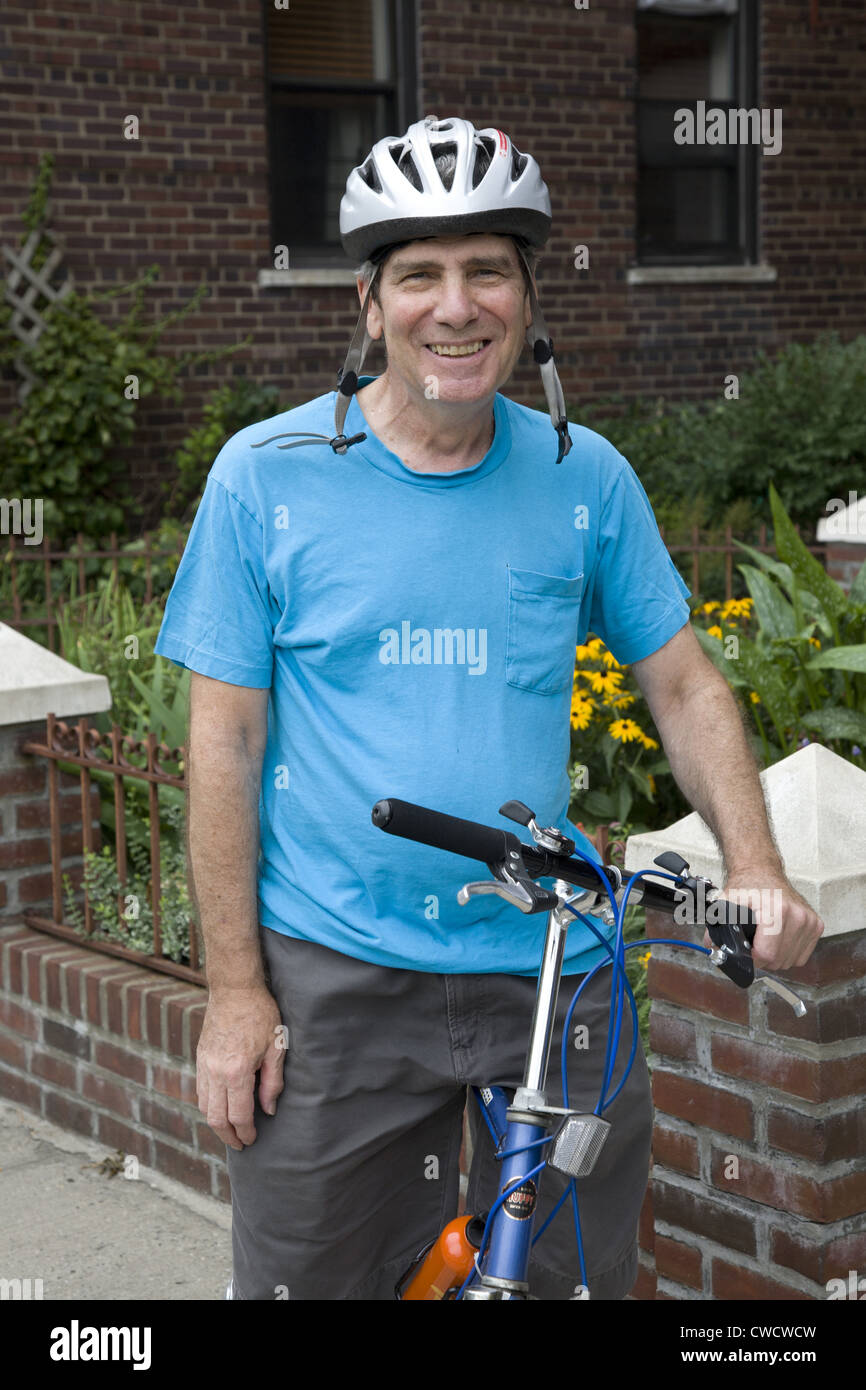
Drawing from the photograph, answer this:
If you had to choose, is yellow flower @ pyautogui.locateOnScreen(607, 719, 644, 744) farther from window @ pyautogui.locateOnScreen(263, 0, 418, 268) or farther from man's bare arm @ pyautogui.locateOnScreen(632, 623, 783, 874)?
window @ pyautogui.locateOnScreen(263, 0, 418, 268)

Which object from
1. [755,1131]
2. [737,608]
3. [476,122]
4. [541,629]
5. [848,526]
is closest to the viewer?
[541,629]

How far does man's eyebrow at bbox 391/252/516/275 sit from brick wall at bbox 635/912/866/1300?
1.29 metres

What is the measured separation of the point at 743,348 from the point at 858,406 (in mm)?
2146

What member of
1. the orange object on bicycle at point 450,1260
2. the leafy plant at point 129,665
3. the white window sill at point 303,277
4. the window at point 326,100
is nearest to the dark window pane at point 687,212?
the window at point 326,100

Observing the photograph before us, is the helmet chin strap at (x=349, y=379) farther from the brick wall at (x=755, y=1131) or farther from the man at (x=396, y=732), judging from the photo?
the brick wall at (x=755, y=1131)

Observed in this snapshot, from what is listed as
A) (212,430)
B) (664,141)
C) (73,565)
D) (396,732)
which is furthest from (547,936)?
(664,141)

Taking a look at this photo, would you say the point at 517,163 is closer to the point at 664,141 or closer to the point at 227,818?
the point at 227,818

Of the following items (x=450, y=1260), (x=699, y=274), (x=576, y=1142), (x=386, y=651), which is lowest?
(x=450, y=1260)

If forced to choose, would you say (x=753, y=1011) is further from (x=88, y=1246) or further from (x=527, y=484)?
(x=88, y=1246)

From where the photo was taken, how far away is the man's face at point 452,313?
2.06 m

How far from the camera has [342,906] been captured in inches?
83.6

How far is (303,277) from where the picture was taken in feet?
31.8

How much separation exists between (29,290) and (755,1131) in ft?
23.8

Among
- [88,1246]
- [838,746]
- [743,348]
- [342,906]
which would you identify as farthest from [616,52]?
[342,906]
